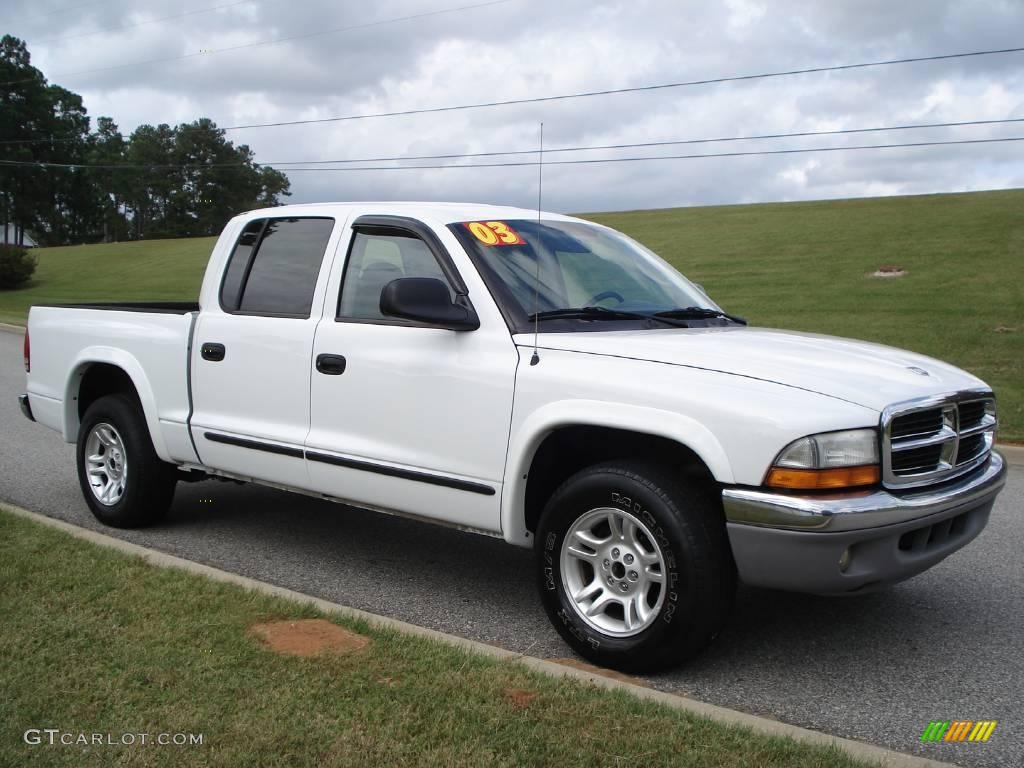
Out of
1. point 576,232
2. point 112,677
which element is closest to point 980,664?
point 576,232

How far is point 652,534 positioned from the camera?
3848 millimetres

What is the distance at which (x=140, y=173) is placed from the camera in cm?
10325

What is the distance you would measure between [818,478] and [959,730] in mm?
1038

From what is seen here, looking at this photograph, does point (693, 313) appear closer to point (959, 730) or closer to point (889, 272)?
point (959, 730)

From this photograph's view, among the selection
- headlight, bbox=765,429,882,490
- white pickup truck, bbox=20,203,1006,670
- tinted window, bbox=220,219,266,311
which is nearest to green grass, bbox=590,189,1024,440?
white pickup truck, bbox=20,203,1006,670

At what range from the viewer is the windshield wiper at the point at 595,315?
4.50 m

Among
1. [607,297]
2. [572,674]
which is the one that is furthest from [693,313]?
[572,674]

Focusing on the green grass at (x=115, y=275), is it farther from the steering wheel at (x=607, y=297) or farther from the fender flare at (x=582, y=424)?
the fender flare at (x=582, y=424)

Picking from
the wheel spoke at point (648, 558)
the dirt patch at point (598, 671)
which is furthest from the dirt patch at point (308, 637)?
the wheel spoke at point (648, 558)

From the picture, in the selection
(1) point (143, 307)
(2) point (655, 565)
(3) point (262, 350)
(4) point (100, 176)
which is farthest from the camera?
(4) point (100, 176)

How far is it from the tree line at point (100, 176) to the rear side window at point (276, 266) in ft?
244

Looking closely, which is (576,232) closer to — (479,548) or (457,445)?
(457,445)

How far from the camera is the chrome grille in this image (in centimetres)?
370

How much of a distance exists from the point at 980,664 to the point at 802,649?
721 millimetres
